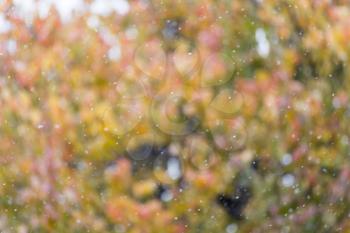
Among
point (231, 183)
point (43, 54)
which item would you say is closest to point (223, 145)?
point (231, 183)

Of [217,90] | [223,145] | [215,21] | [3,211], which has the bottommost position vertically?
[3,211]

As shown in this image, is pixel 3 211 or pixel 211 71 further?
pixel 3 211

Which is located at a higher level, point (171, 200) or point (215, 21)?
point (215, 21)

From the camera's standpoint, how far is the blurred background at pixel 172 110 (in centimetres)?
221

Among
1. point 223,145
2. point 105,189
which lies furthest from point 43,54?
point 223,145

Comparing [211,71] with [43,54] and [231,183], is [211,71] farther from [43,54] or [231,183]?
[43,54]

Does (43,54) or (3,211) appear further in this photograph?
(3,211)

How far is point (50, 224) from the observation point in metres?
2.42

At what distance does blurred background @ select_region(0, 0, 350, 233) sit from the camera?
2.21 m

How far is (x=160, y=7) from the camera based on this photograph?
224cm

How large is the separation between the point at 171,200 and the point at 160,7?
54 cm

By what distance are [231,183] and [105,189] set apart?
0.36 metres

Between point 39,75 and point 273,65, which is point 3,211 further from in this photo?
point 273,65

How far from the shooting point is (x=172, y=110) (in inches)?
87.7
